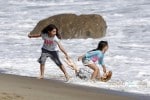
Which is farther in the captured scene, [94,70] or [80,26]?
[80,26]

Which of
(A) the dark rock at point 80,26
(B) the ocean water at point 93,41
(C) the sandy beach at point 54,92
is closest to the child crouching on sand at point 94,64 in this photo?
(B) the ocean water at point 93,41

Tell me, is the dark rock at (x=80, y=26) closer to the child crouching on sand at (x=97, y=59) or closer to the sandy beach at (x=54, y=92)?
the child crouching on sand at (x=97, y=59)

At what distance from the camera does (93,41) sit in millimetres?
17203

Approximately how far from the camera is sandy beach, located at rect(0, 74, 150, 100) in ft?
20.6

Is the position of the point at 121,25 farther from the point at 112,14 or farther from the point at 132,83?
the point at 132,83

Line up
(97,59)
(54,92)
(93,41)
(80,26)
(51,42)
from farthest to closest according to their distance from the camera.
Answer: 1. (80,26)
2. (93,41)
3. (97,59)
4. (51,42)
5. (54,92)

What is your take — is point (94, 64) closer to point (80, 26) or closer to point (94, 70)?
point (94, 70)

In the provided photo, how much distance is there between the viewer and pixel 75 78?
9.75 meters

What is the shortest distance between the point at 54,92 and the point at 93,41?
33.0 ft

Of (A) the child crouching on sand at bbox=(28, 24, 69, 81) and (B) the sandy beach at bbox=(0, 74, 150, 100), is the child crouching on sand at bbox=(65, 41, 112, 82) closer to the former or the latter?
(A) the child crouching on sand at bbox=(28, 24, 69, 81)

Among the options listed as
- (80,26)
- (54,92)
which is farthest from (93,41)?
(54,92)

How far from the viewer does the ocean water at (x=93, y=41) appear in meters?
10.3

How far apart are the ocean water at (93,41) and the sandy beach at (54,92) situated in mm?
536

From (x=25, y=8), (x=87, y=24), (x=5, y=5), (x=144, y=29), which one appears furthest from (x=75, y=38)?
(x=5, y=5)
